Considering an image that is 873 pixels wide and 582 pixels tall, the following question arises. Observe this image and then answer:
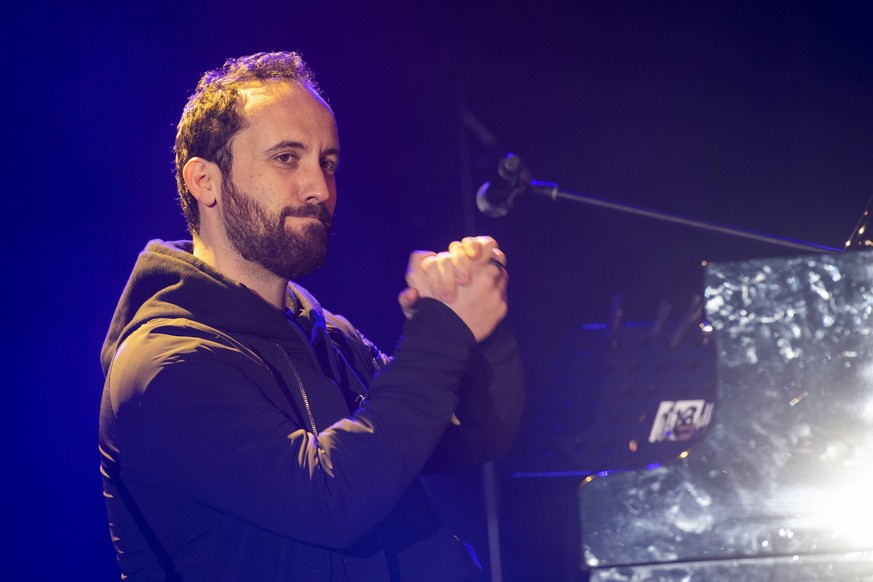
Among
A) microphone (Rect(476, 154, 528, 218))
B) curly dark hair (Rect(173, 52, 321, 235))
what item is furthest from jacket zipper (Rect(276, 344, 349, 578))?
microphone (Rect(476, 154, 528, 218))

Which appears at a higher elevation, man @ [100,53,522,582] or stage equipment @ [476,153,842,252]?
stage equipment @ [476,153,842,252]

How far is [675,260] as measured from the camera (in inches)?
101

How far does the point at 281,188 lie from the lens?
1.38 metres

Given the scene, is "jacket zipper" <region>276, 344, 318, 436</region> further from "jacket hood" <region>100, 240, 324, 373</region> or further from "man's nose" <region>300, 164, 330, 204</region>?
"man's nose" <region>300, 164, 330, 204</region>

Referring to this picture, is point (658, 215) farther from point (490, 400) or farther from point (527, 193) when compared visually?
point (490, 400)

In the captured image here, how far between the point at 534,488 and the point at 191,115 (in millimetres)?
1639

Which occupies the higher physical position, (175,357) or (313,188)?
(313,188)

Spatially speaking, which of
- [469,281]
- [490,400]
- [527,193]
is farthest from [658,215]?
[469,281]

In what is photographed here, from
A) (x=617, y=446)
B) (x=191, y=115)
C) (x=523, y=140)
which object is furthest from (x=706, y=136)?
(x=191, y=115)

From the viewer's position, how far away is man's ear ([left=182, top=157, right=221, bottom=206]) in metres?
1.46

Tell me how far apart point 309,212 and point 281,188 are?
0.06 metres

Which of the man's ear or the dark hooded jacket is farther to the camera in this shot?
the man's ear

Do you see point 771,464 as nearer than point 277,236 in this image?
Yes

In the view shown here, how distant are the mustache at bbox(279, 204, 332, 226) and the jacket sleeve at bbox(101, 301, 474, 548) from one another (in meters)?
0.33
